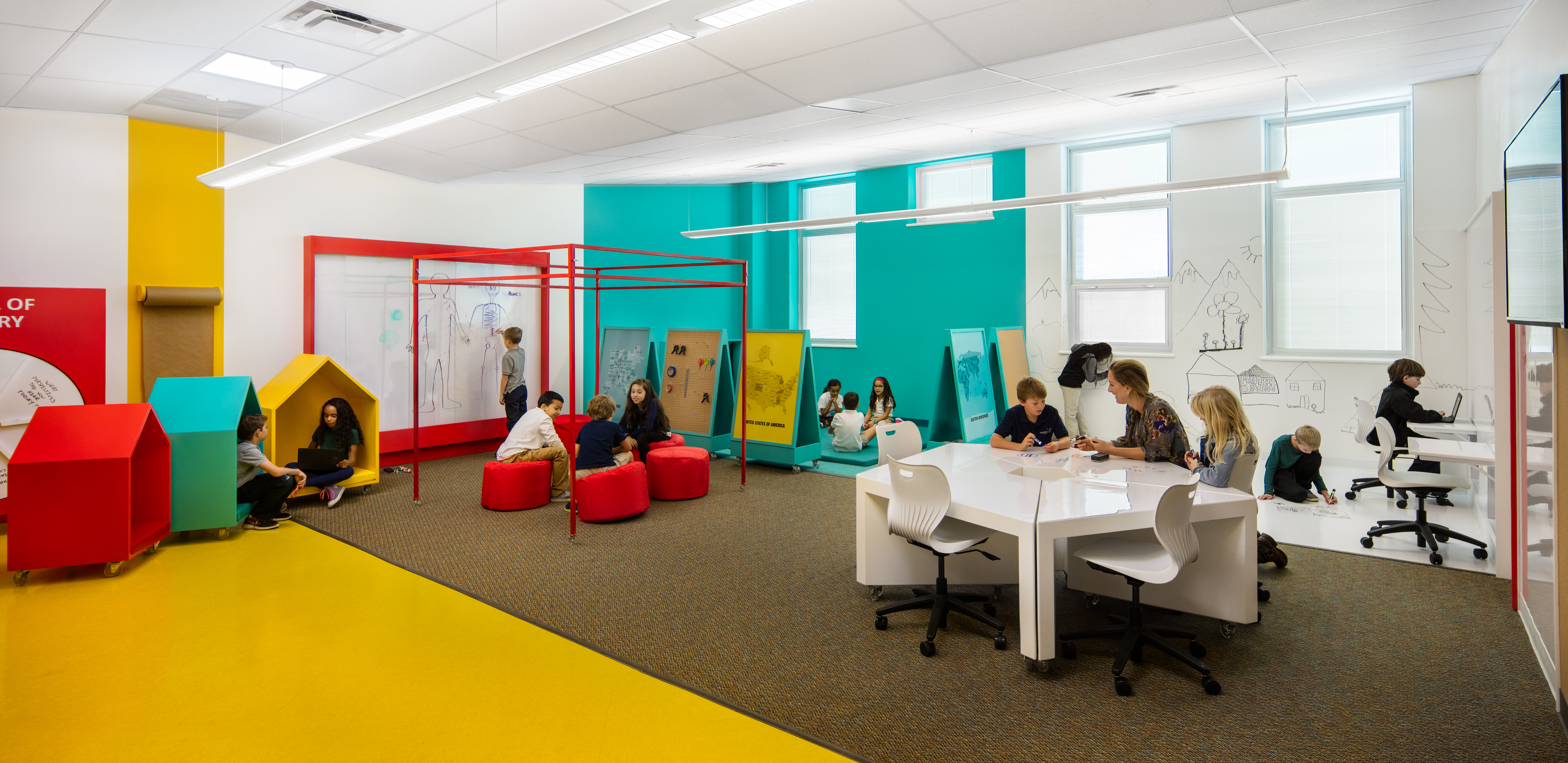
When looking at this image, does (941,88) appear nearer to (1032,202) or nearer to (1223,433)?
(1032,202)

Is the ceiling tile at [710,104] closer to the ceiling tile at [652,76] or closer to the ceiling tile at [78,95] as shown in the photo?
the ceiling tile at [652,76]

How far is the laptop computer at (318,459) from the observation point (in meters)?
6.62

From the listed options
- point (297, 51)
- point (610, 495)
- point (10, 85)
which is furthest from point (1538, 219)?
point (10, 85)

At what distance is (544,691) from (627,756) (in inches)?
27.2

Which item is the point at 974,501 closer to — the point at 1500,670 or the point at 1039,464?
the point at 1039,464

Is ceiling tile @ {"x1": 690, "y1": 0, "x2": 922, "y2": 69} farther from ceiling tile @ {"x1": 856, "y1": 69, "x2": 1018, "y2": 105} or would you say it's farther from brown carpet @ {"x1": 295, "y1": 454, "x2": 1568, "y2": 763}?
brown carpet @ {"x1": 295, "y1": 454, "x2": 1568, "y2": 763}

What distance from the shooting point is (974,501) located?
370 cm

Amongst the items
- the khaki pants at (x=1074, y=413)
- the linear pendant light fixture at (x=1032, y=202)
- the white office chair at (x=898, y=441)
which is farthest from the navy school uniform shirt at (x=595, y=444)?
the khaki pants at (x=1074, y=413)

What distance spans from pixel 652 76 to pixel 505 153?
269 cm

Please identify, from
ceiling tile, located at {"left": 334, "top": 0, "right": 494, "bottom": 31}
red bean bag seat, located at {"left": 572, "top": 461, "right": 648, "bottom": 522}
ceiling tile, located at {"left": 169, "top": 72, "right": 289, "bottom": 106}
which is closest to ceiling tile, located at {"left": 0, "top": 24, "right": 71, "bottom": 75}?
ceiling tile, located at {"left": 169, "top": 72, "right": 289, "bottom": 106}

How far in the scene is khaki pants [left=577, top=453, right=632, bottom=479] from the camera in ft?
19.7

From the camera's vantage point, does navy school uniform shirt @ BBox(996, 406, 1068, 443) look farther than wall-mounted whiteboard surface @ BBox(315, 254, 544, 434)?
No

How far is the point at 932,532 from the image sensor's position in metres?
3.72

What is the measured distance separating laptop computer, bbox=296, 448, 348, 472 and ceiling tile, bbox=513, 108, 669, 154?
330cm
